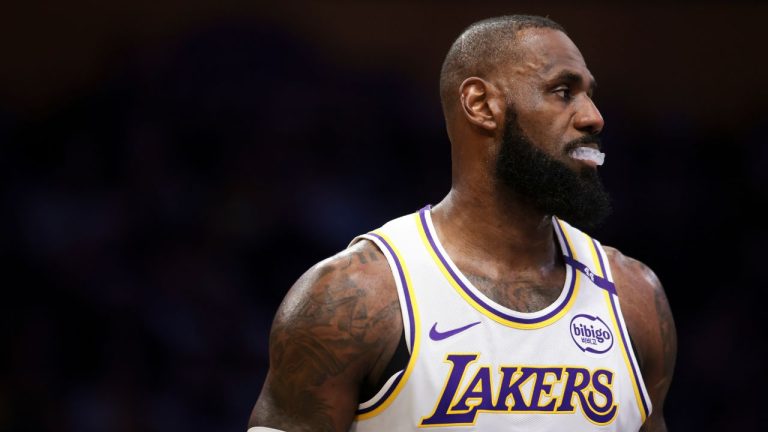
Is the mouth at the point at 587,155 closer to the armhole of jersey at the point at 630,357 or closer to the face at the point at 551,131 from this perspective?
the face at the point at 551,131

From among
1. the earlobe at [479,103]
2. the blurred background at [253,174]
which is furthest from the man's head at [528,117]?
the blurred background at [253,174]

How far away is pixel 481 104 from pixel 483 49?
16 centimetres

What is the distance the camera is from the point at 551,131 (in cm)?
303

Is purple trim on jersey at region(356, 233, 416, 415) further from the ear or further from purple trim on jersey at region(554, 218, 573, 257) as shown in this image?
purple trim on jersey at region(554, 218, 573, 257)

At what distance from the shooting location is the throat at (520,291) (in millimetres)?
3018

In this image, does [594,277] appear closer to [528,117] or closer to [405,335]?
[528,117]

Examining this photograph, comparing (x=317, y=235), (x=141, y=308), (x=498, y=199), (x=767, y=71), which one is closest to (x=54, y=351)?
(x=141, y=308)

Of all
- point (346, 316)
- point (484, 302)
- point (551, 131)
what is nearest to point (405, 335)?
point (346, 316)

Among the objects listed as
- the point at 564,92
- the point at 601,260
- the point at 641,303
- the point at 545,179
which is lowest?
the point at 641,303

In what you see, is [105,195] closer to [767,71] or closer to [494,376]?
[494,376]

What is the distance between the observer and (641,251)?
7.27 m

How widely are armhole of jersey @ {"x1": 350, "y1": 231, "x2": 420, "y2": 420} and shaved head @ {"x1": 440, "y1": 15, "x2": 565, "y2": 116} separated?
1.79 feet

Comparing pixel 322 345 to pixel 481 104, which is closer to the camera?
pixel 322 345

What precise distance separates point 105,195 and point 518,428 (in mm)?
4379
